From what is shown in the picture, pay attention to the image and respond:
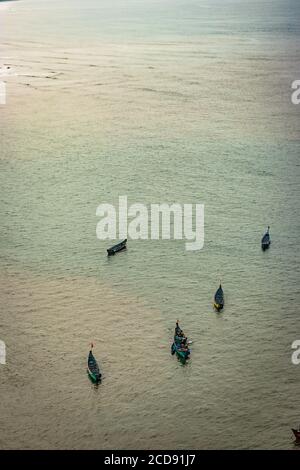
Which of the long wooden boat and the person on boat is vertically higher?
the person on boat

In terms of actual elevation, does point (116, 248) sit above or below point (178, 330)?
above

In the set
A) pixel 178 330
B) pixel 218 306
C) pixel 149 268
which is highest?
pixel 149 268

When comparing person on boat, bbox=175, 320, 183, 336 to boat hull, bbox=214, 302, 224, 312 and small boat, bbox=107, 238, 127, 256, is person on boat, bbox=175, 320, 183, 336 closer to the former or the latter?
boat hull, bbox=214, 302, 224, 312

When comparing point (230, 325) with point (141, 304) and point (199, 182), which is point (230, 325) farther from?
point (199, 182)

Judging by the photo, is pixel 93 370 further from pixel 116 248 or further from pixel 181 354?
pixel 116 248

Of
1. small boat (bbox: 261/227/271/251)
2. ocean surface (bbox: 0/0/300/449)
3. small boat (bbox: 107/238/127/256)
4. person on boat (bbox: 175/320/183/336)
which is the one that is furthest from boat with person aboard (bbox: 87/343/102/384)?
small boat (bbox: 261/227/271/251)

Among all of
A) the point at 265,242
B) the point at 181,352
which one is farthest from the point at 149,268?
the point at 181,352
